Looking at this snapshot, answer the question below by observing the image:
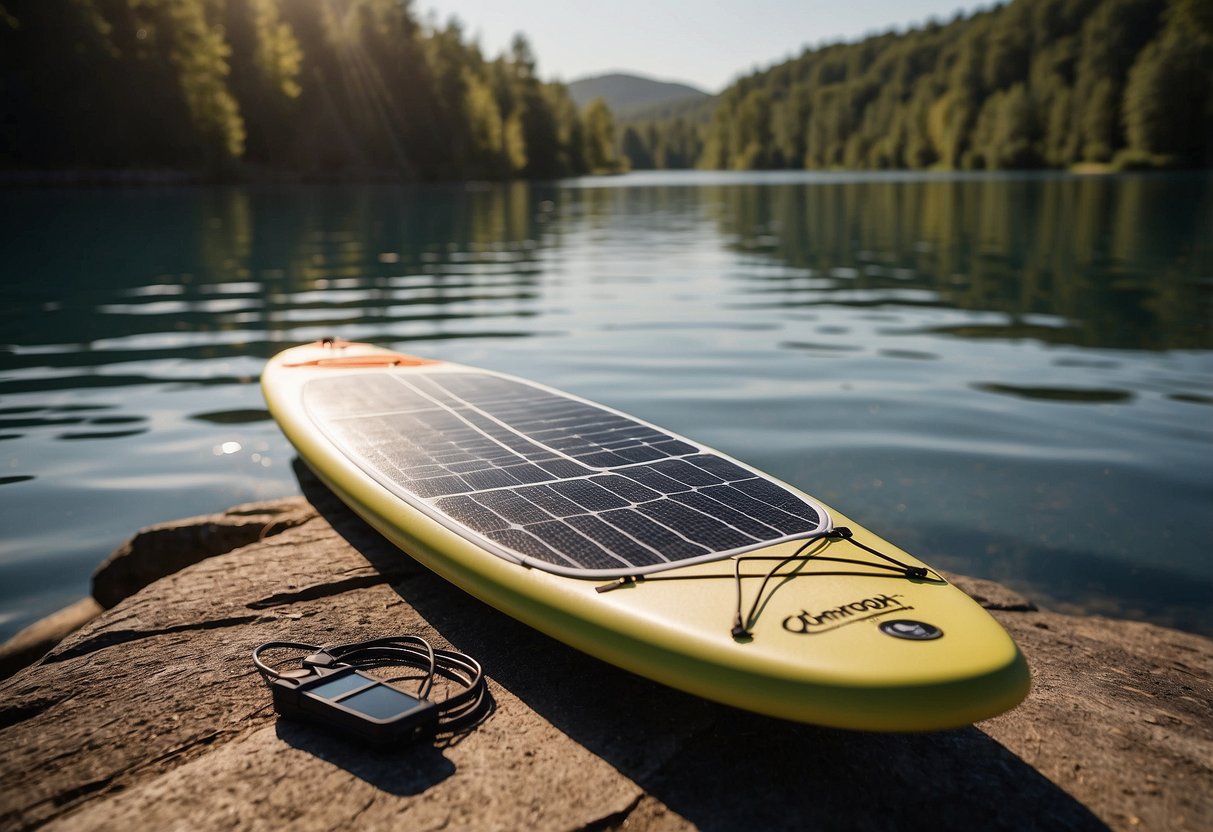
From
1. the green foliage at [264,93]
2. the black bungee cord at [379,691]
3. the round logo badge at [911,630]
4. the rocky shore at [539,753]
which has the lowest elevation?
the rocky shore at [539,753]

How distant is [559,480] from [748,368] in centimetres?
495

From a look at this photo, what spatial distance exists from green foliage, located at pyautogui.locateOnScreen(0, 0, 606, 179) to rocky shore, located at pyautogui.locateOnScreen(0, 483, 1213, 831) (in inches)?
1819

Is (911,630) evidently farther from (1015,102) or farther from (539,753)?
(1015,102)

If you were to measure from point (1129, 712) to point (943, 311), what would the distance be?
8947 millimetres

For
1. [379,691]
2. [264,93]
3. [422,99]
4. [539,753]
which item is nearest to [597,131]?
[422,99]

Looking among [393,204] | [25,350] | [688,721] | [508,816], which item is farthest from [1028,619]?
[393,204]

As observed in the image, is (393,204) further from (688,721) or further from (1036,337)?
(688,721)

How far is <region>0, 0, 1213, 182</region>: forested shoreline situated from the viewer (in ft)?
135

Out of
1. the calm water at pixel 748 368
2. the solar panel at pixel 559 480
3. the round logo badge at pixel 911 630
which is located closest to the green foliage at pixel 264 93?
the calm water at pixel 748 368

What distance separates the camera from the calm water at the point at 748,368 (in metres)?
4.86

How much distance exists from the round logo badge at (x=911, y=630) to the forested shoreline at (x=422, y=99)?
4780 cm

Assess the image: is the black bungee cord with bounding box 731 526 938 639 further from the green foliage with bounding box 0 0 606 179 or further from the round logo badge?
the green foliage with bounding box 0 0 606 179

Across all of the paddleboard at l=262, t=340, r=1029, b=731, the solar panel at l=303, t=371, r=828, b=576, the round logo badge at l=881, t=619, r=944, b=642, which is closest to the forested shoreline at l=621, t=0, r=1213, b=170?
the solar panel at l=303, t=371, r=828, b=576

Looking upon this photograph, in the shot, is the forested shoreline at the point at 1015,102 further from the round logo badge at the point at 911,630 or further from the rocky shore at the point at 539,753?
the round logo badge at the point at 911,630
